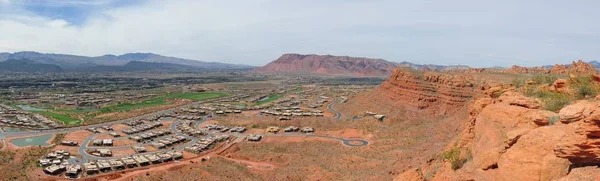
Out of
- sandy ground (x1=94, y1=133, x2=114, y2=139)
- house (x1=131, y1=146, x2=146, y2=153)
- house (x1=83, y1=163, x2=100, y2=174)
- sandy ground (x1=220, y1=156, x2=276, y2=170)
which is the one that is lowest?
sandy ground (x1=220, y1=156, x2=276, y2=170)

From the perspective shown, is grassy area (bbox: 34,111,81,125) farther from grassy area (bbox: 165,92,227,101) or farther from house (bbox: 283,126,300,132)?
house (bbox: 283,126,300,132)

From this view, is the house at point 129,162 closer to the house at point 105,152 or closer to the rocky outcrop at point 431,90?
the house at point 105,152

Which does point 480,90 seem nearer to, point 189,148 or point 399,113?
point 399,113

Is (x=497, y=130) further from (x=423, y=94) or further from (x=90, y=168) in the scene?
(x=423, y=94)

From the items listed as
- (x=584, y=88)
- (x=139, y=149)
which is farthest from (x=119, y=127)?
(x=584, y=88)


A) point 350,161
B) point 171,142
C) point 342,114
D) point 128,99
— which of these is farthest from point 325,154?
point 128,99

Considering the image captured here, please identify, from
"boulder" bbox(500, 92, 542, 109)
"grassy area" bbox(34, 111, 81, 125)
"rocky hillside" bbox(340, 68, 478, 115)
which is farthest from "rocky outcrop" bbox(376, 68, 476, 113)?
"grassy area" bbox(34, 111, 81, 125)
